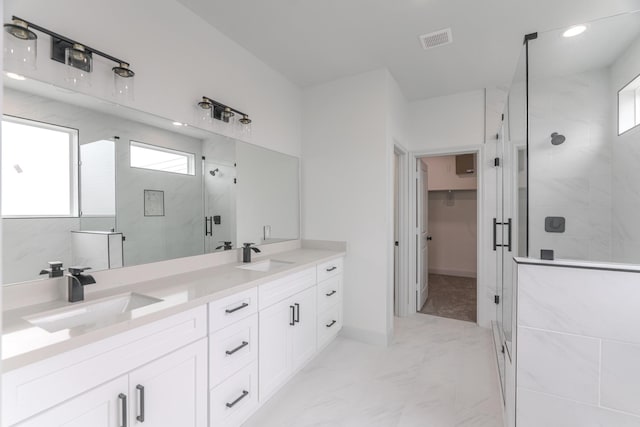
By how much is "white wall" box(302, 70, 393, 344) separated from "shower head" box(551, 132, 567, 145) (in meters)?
1.40

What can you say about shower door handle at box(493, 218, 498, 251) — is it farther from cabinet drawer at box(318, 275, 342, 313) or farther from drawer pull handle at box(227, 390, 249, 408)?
drawer pull handle at box(227, 390, 249, 408)

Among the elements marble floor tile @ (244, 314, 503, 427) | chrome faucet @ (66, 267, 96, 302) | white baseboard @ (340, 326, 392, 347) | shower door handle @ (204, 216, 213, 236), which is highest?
shower door handle @ (204, 216, 213, 236)

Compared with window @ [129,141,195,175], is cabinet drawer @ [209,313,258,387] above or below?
below

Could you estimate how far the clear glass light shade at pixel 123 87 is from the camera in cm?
→ 168

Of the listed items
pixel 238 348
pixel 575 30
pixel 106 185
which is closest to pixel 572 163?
pixel 575 30

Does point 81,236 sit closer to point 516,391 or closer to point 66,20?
point 66,20

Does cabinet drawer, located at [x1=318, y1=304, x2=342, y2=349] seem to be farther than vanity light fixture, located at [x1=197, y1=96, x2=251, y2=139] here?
Yes

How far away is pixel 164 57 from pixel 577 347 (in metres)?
2.78

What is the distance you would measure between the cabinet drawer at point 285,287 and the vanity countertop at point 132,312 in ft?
0.17

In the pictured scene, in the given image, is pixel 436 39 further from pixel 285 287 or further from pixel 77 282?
pixel 77 282

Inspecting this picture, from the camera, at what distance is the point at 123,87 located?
5.61ft

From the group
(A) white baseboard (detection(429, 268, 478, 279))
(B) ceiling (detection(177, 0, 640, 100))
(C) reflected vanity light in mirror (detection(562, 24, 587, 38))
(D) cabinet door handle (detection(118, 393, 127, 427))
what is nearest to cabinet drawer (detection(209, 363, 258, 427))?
(D) cabinet door handle (detection(118, 393, 127, 427))

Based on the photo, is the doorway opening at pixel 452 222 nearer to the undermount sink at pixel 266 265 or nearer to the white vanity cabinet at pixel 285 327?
the white vanity cabinet at pixel 285 327

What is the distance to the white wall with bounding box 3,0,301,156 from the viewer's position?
4.86 feet
